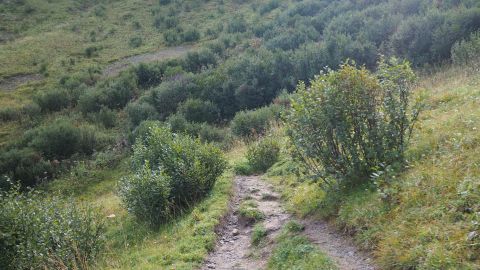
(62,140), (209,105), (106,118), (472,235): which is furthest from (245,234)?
(106,118)

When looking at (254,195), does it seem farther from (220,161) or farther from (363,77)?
(363,77)

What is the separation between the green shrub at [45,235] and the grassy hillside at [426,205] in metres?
4.22

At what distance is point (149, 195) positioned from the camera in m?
9.72

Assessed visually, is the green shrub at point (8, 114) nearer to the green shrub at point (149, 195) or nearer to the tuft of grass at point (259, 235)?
the green shrub at point (149, 195)

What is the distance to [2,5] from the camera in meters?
46.2

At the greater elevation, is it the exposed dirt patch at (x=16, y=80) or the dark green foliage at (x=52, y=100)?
the exposed dirt patch at (x=16, y=80)

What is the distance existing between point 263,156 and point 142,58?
25.8 metres

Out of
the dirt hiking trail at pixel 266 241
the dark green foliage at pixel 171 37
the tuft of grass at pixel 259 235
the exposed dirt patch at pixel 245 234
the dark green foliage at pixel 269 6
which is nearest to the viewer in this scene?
the dirt hiking trail at pixel 266 241

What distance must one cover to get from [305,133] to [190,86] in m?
20.3

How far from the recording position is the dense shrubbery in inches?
384

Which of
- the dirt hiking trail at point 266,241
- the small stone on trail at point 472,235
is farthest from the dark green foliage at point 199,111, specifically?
the small stone on trail at point 472,235

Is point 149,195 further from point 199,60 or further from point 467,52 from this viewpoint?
point 199,60

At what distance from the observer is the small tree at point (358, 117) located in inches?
285

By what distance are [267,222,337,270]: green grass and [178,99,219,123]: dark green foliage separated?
17436 mm
